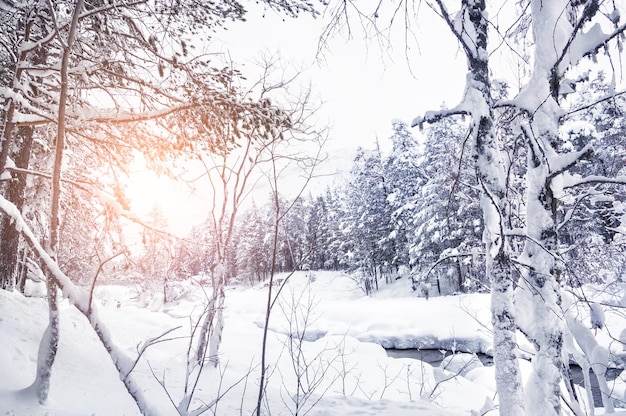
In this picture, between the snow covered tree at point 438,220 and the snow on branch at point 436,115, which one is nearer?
the snow on branch at point 436,115

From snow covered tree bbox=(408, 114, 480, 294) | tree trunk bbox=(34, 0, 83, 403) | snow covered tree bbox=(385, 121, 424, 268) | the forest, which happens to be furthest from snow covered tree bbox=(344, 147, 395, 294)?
tree trunk bbox=(34, 0, 83, 403)

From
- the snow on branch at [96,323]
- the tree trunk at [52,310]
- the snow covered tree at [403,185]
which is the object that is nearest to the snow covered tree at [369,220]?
the snow covered tree at [403,185]

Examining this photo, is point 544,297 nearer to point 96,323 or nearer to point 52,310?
point 96,323

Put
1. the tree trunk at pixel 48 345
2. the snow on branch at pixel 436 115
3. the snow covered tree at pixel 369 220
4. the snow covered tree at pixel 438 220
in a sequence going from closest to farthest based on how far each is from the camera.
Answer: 1. the snow on branch at pixel 436 115
2. the tree trunk at pixel 48 345
3. the snow covered tree at pixel 438 220
4. the snow covered tree at pixel 369 220

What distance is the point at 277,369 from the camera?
10500 mm

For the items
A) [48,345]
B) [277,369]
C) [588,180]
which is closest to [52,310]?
[48,345]

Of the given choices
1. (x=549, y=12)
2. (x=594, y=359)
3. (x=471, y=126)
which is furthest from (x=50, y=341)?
(x=549, y=12)

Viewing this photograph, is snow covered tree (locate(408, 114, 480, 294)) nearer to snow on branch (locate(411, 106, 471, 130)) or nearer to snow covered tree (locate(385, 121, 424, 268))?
snow covered tree (locate(385, 121, 424, 268))

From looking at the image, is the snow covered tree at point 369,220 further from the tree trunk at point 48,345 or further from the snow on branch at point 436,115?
the tree trunk at point 48,345

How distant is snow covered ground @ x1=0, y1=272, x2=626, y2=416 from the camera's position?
4.24 metres

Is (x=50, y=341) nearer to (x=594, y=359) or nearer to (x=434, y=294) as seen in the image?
(x=594, y=359)

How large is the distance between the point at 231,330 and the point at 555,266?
1600 centimetres

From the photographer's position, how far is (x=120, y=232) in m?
4.72

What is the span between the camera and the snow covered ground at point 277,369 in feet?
13.9
